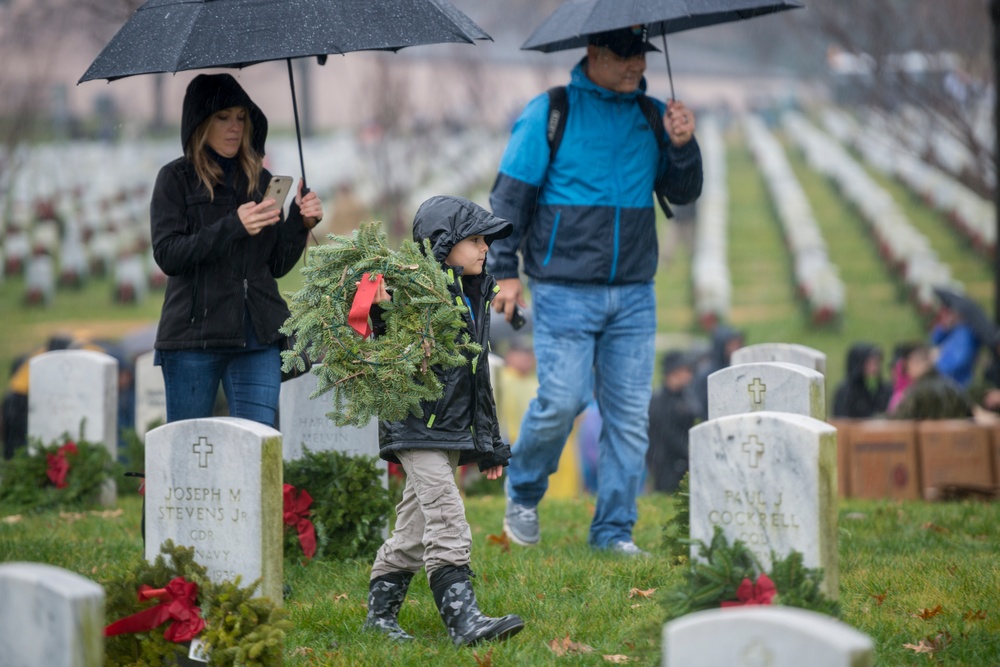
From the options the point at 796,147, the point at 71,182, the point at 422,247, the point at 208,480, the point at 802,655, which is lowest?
the point at 802,655

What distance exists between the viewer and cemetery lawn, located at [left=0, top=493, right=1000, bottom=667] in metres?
4.63

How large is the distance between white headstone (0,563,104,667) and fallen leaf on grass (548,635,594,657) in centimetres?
190

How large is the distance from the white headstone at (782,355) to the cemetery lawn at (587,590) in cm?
98

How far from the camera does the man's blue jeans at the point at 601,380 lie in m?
6.16

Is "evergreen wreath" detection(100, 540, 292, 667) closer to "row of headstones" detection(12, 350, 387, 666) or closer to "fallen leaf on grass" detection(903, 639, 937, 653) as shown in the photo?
"row of headstones" detection(12, 350, 387, 666)

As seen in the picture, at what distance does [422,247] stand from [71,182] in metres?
25.8

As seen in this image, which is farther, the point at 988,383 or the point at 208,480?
the point at 988,383

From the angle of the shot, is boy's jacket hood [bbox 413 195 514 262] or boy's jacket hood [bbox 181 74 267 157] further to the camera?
boy's jacket hood [bbox 181 74 267 157]

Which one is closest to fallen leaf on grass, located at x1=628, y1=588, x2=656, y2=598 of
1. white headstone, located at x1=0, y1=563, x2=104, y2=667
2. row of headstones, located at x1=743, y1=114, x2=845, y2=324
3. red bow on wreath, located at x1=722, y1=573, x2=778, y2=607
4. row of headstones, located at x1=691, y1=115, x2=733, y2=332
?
red bow on wreath, located at x1=722, y1=573, x2=778, y2=607

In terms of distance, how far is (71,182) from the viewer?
94.2 feet

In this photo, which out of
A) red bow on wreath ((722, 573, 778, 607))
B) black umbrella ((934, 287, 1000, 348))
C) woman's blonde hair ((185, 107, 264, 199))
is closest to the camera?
red bow on wreath ((722, 573, 778, 607))

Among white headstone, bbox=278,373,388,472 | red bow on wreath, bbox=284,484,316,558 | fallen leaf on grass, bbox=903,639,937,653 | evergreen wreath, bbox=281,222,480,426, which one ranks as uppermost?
evergreen wreath, bbox=281,222,480,426

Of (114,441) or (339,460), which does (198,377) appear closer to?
(339,460)

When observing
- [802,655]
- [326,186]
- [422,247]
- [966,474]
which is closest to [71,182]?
[326,186]
